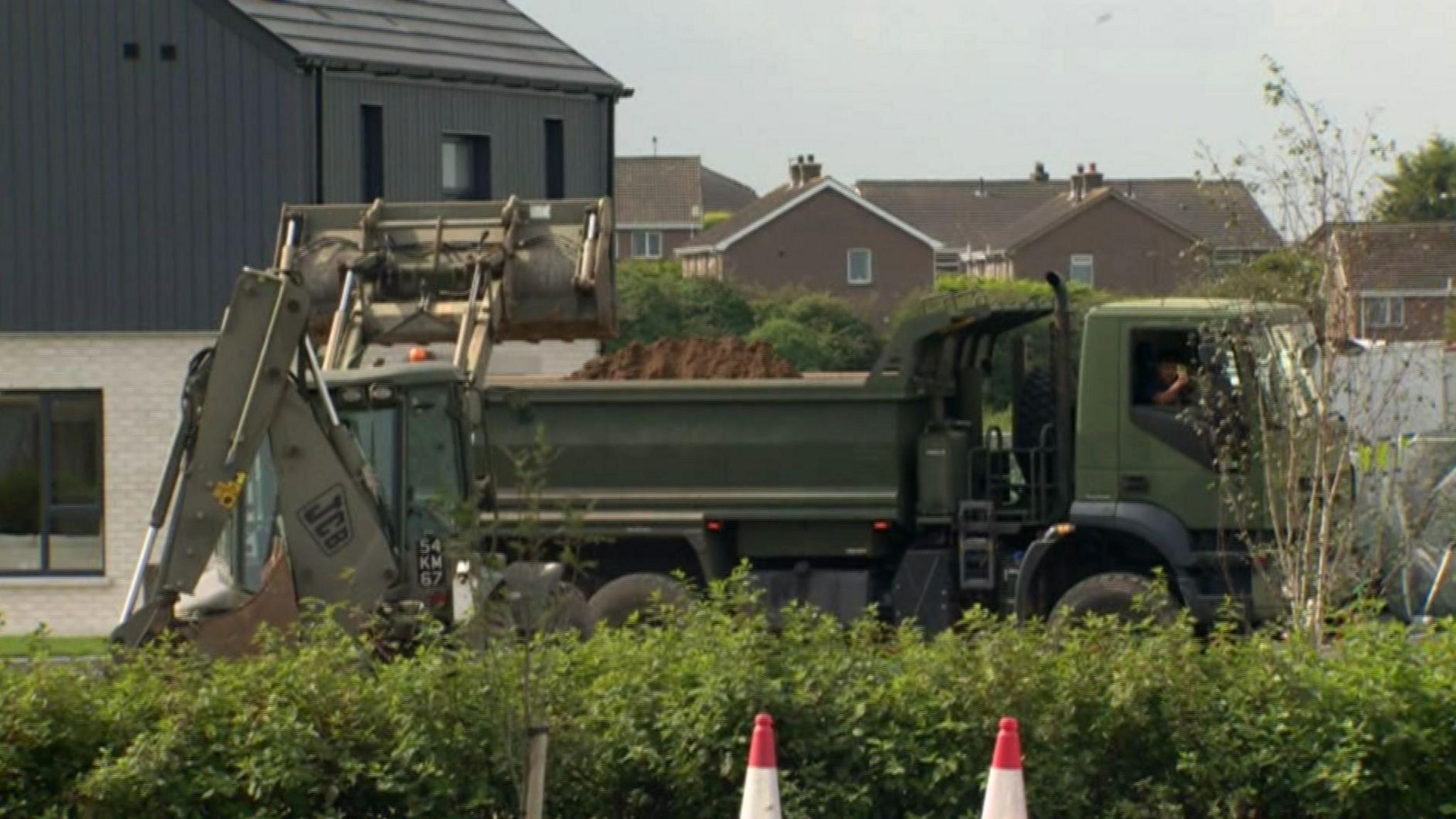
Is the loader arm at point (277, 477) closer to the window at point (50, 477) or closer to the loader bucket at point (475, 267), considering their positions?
the loader bucket at point (475, 267)

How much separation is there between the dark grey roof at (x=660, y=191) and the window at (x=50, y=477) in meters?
83.7

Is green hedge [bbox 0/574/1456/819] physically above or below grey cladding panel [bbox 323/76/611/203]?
below

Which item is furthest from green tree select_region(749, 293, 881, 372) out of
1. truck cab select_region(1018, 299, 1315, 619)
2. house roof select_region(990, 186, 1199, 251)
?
truck cab select_region(1018, 299, 1315, 619)

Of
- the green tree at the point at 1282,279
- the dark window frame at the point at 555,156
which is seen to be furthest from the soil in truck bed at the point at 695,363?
the dark window frame at the point at 555,156

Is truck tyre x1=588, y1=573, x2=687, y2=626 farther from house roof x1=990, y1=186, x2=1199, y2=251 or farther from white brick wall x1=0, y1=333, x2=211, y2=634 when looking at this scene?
house roof x1=990, y1=186, x2=1199, y2=251

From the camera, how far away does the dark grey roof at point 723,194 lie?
129 meters

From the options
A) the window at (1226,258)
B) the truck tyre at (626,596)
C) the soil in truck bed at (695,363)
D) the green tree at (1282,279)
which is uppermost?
the window at (1226,258)

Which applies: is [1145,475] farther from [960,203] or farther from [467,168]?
[960,203]

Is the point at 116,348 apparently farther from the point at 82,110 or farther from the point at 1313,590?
the point at 1313,590

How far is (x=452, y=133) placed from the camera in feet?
104

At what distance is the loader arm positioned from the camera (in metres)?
11.8

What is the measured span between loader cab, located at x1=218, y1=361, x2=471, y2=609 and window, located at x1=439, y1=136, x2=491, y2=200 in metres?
17.9

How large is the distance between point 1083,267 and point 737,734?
3468 inches

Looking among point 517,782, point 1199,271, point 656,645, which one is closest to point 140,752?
point 517,782
